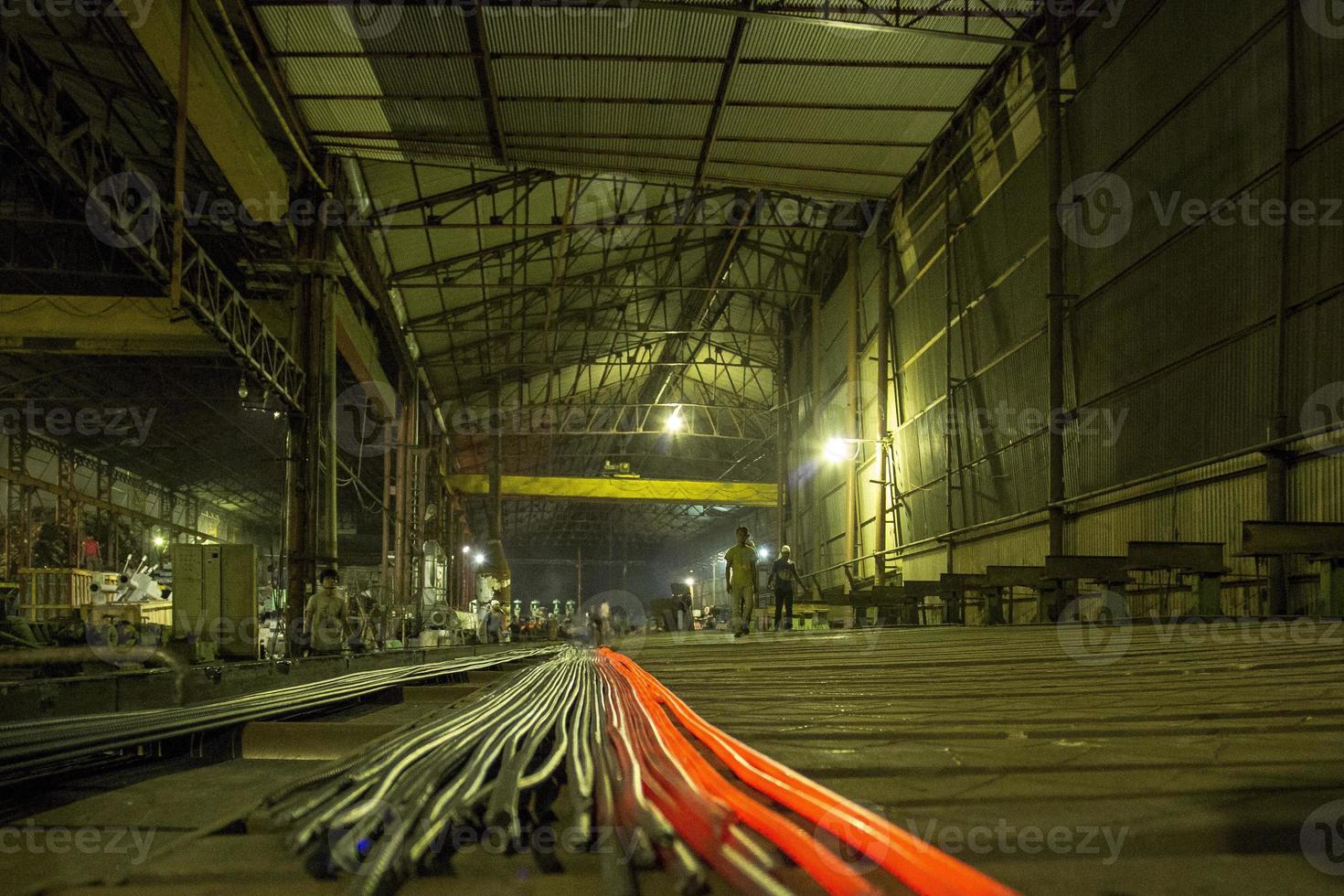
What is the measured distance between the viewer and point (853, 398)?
1741 centimetres

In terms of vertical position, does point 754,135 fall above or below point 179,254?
above

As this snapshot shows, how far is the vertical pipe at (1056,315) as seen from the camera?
413 inches

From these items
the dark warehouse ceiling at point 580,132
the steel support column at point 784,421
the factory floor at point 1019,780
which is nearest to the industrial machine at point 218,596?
the factory floor at point 1019,780

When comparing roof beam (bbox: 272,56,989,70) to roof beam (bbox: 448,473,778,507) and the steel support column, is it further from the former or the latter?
roof beam (bbox: 448,473,778,507)

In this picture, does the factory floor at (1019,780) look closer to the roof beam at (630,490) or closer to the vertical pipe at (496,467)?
the vertical pipe at (496,467)

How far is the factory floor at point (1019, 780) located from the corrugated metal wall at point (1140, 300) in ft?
12.9

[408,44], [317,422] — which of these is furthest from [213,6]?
[317,422]

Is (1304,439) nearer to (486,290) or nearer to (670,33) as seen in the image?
(670,33)

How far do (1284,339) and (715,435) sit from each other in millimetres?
16496

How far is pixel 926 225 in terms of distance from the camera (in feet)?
48.2

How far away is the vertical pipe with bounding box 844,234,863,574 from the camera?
17.3 m

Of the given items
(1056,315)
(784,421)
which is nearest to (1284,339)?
(1056,315)

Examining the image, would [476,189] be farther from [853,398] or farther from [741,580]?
[853,398]

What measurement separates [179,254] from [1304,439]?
31.0 ft
